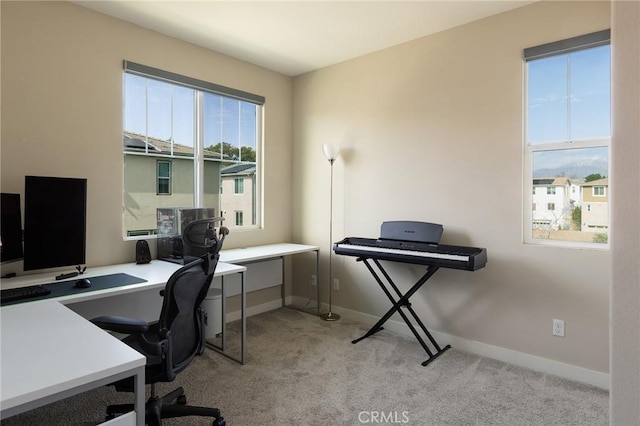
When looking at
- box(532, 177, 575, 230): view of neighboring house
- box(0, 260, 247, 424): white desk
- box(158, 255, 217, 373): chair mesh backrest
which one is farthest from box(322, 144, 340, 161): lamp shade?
box(0, 260, 247, 424): white desk

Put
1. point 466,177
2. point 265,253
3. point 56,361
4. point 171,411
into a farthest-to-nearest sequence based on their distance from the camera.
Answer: point 265,253, point 466,177, point 171,411, point 56,361

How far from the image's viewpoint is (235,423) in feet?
6.97

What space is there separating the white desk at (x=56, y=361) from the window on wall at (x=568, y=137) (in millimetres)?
2852

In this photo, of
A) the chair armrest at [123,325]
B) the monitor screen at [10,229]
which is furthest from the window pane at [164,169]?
the chair armrest at [123,325]

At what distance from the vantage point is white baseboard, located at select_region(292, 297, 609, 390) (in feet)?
8.48

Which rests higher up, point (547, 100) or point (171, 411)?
point (547, 100)

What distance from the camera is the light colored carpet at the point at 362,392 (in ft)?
7.18

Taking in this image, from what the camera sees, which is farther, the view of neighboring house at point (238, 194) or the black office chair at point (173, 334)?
the view of neighboring house at point (238, 194)

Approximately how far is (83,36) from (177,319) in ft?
7.79

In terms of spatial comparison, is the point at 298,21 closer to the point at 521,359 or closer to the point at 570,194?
the point at 570,194

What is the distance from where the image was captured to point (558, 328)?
2.72 meters

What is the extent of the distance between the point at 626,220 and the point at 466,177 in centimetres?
245

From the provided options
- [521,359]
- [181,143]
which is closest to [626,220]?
[521,359]

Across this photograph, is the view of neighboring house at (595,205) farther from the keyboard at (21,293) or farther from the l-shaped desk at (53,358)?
the keyboard at (21,293)
